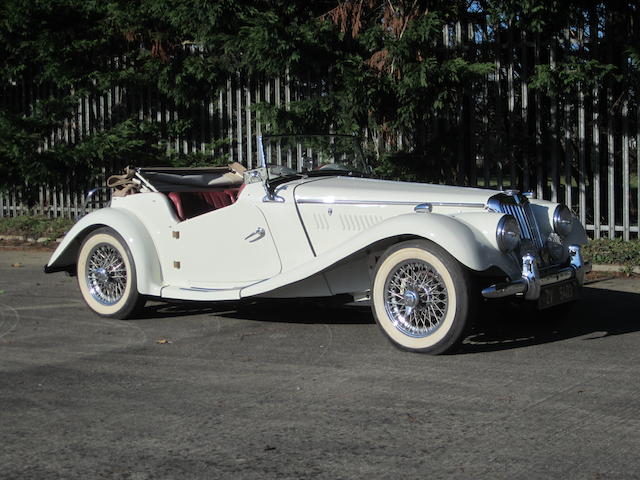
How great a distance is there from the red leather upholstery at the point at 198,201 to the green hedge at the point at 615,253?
406 cm

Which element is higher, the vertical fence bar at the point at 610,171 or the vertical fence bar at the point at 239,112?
the vertical fence bar at the point at 239,112

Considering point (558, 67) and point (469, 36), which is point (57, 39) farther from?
point (558, 67)

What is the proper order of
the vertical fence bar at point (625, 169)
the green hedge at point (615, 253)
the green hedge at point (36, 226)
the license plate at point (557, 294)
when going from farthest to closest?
the green hedge at point (36, 226), the vertical fence bar at point (625, 169), the green hedge at point (615, 253), the license plate at point (557, 294)

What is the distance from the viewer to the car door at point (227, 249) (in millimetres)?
7152

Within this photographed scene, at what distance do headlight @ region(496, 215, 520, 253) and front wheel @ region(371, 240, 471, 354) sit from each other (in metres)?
0.33

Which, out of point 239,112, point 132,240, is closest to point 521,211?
point 132,240

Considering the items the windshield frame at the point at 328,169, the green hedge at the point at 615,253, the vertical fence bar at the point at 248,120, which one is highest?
the vertical fence bar at the point at 248,120

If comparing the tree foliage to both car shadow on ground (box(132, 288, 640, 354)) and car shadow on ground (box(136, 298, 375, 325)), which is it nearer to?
car shadow on ground (box(132, 288, 640, 354))

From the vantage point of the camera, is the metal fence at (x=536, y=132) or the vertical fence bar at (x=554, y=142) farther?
the vertical fence bar at (x=554, y=142)

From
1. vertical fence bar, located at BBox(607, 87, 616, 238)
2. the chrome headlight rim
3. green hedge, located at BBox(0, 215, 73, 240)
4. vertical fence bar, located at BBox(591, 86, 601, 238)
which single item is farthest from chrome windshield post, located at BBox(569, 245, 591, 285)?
green hedge, located at BBox(0, 215, 73, 240)

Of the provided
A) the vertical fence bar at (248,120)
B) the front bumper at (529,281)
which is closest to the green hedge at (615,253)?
the front bumper at (529,281)

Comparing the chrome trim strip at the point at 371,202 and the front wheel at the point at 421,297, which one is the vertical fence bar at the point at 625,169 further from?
the front wheel at the point at 421,297

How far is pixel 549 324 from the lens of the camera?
24.0 ft

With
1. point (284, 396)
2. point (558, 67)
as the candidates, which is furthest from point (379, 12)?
point (284, 396)
